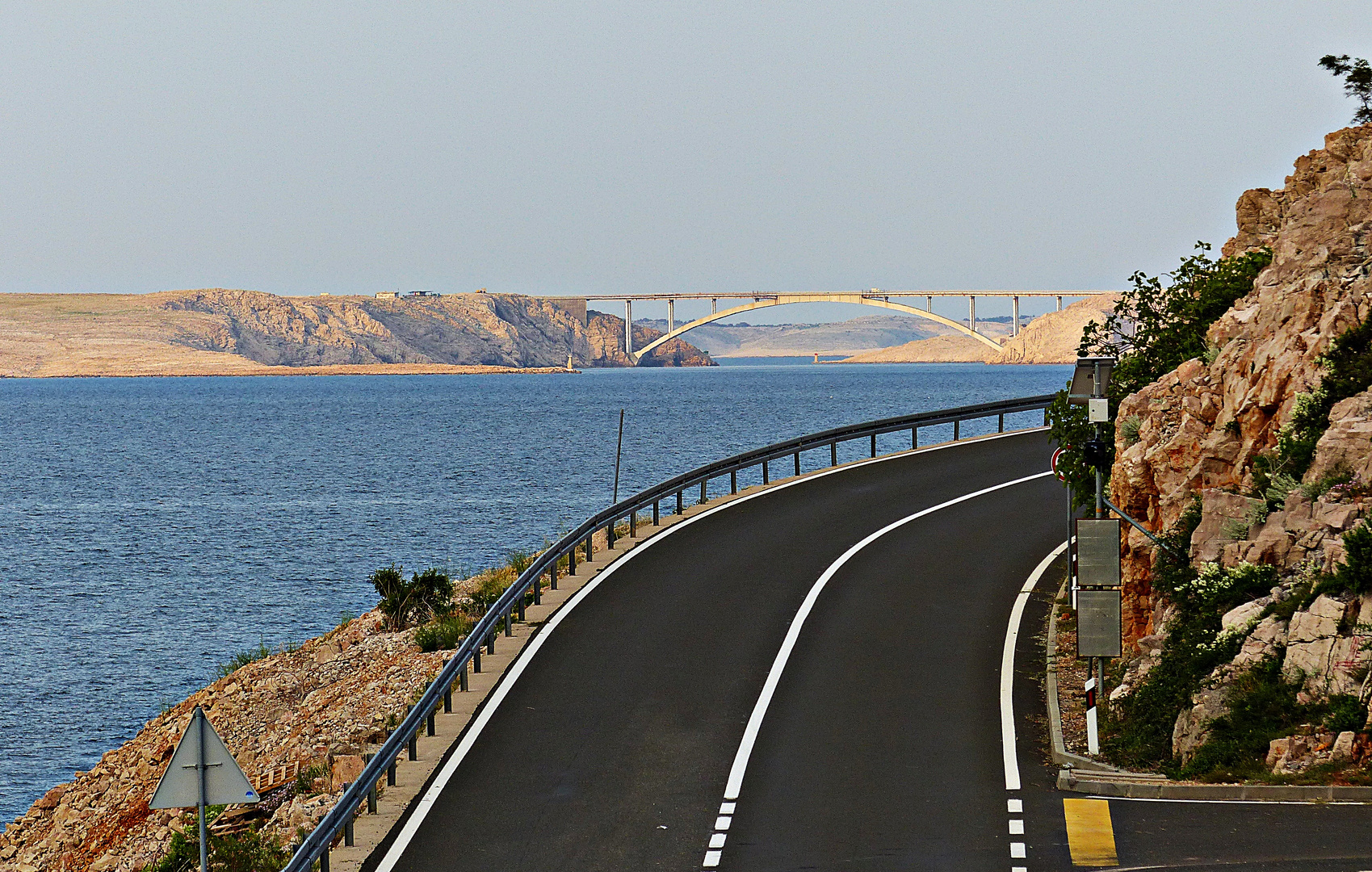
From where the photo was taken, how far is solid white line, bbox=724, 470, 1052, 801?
14.7 m

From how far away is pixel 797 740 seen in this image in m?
15.5

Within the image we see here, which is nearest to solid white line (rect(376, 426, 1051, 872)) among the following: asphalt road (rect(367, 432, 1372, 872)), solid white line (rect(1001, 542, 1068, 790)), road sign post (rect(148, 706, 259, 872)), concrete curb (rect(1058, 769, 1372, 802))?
asphalt road (rect(367, 432, 1372, 872))

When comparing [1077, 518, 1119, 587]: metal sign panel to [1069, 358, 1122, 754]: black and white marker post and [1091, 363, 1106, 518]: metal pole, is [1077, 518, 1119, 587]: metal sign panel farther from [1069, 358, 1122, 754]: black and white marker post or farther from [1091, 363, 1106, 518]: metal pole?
[1091, 363, 1106, 518]: metal pole

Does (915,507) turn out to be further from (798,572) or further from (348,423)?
(348,423)

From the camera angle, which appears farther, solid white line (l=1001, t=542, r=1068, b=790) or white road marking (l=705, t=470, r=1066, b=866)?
solid white line (l=1001, t=542, r=1068, b=790)

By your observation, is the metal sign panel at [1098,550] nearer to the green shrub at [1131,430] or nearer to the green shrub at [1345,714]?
the green shrub at [1345,714]

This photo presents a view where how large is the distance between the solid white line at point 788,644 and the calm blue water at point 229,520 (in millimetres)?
12791

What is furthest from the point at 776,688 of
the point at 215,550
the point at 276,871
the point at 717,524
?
the point at 215,550

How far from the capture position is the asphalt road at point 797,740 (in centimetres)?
1252

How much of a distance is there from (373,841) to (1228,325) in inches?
531

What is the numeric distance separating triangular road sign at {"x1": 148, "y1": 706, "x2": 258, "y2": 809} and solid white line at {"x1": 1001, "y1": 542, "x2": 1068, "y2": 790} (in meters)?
7.64

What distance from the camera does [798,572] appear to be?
23.2 meters

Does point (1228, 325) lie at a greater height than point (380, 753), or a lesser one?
greater

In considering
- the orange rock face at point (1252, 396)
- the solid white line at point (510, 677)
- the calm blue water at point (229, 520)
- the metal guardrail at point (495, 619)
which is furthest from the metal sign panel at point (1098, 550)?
the calm blue water at point (229, 520)
